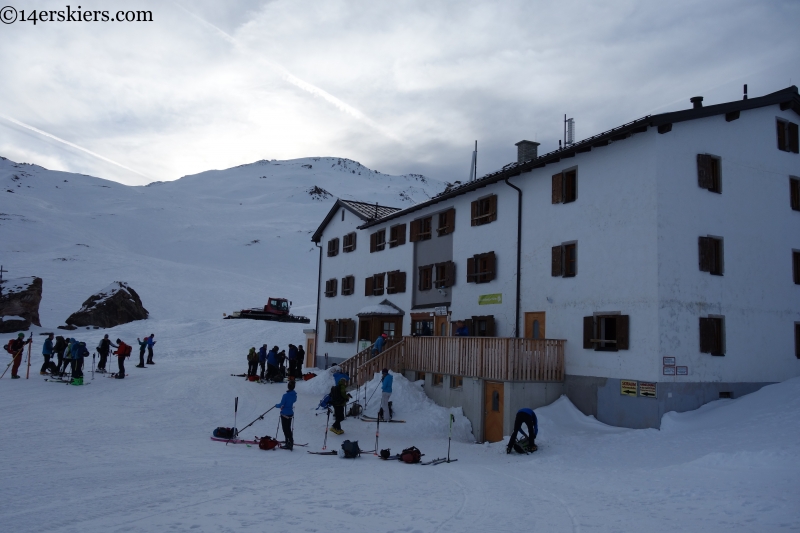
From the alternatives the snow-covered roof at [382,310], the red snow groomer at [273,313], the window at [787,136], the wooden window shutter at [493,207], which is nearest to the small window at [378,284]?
the snow-covered roof at [382,310]

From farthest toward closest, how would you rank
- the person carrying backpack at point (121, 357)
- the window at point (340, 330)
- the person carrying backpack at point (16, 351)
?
the window at point (340, 330), the person carrying backpack at point (121, 357), the person carrying backpack at point (16, 351)

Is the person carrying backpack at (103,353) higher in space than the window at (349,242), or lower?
lower

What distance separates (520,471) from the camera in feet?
44.7

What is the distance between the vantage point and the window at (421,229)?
28361 mm

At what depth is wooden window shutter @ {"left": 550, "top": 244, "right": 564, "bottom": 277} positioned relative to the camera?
65.8ft

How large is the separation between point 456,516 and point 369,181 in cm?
18634

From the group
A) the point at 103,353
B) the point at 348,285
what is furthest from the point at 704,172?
the point at 103,353

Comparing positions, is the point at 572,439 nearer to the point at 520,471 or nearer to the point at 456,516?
the point at 520,471

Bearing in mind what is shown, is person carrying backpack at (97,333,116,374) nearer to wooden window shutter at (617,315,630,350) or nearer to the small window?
the small window

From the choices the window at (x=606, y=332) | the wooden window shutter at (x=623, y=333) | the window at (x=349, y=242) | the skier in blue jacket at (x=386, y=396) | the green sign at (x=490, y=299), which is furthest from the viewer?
the window at (x=349, y=242)

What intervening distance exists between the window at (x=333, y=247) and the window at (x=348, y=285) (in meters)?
2.69

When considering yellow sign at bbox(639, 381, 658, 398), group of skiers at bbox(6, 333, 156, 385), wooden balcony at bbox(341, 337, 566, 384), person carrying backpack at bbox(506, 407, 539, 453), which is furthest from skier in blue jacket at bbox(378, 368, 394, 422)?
group of skiers at bbox(6, 333, 156, 385)

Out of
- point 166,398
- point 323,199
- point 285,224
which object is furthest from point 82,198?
point 166,398

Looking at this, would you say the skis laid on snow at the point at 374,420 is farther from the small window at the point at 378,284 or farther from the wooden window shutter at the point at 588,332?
the small window at the point at 378,284
